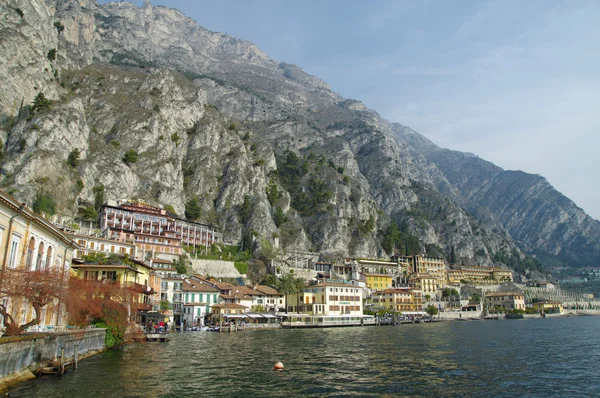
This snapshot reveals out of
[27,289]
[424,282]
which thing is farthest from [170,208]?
[27,289]

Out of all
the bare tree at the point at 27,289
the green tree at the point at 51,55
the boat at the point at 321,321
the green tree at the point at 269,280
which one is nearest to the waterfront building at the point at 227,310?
the boat at the point at 321,321

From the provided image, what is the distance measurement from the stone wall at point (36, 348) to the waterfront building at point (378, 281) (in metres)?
103

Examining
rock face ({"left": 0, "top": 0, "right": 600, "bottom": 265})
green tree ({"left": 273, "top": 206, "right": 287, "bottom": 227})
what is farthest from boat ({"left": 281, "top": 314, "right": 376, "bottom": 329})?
green tree ({"left": 273, "top": 206, "right": 287, "bottom": 227})

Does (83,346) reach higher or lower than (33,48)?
lower

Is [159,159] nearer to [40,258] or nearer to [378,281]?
[378,281]

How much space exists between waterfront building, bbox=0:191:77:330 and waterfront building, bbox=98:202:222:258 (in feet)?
166

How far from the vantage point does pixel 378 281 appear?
132m

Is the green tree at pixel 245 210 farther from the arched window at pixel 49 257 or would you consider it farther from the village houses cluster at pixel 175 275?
the arched window at pixel 49 257

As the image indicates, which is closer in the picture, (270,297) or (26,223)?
(26,223)

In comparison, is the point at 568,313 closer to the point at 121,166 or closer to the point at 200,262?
the point at 200,262

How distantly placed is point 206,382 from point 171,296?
5443 cm

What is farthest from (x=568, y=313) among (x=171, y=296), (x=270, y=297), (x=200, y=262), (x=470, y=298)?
(x=171, y=296)

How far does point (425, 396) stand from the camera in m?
21.5

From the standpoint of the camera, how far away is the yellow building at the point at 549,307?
144625 mm
